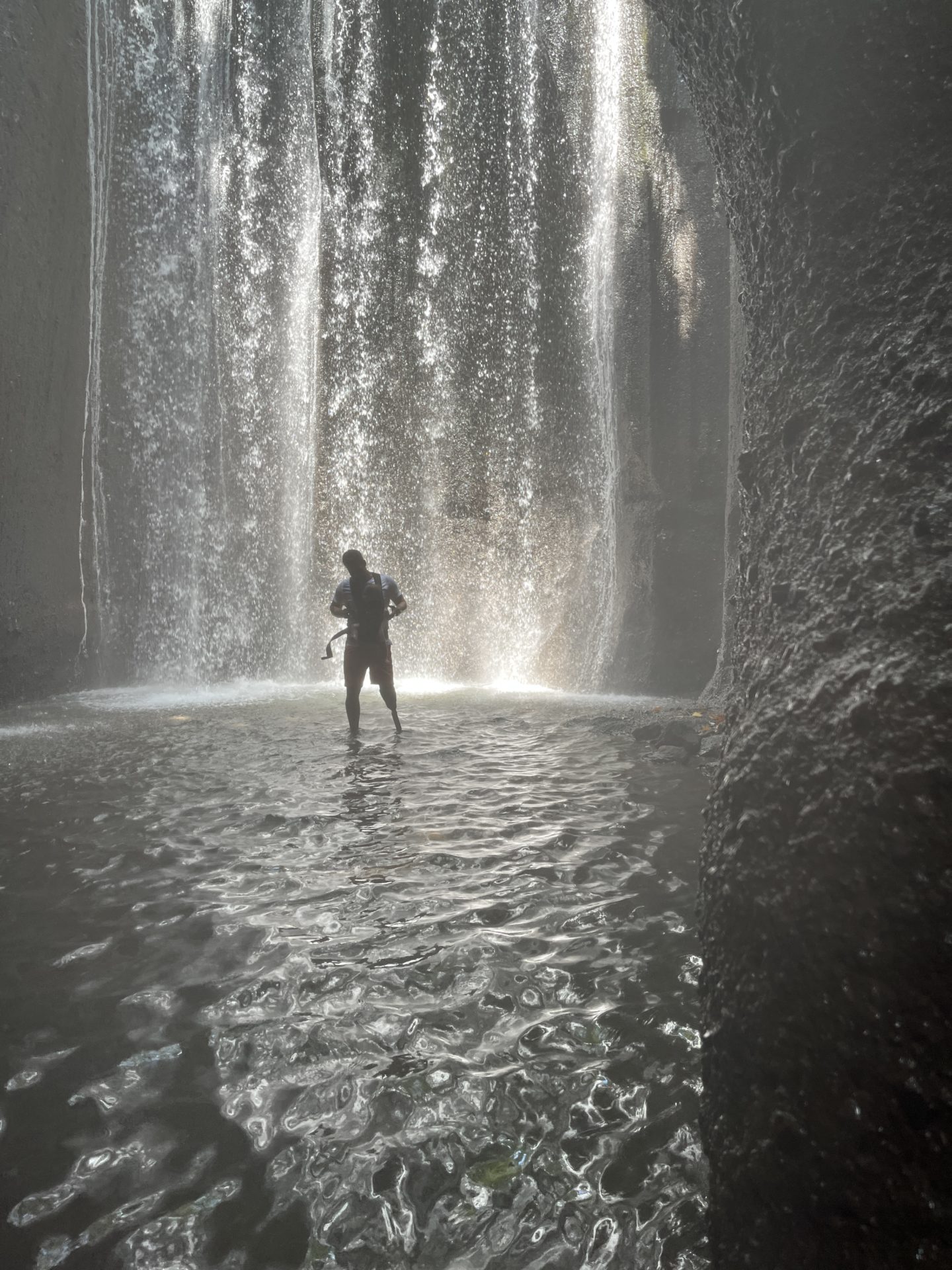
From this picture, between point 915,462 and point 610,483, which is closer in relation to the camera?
point 915,462

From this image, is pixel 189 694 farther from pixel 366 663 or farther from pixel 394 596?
pixel 394 596

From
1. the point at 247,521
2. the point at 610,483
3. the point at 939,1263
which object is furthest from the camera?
the point at 247,521

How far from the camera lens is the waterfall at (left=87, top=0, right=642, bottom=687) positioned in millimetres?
13664

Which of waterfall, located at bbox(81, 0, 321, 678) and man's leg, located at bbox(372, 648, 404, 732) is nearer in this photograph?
man's leg, located at bbox(372, 648, 404, 732)

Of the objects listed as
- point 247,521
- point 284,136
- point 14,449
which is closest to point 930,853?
point 14,449

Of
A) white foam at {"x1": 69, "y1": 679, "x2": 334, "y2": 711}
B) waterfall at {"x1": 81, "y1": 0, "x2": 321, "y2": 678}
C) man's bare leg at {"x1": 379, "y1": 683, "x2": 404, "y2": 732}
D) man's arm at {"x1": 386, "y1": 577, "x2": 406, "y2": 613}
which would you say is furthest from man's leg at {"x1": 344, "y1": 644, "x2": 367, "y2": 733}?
waterfall at {"x1": 81, "y1": 0, "x2": 321, "y2": 678}

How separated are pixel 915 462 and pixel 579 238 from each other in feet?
46.4

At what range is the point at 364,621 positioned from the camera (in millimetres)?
7219

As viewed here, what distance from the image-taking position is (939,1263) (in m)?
1.05

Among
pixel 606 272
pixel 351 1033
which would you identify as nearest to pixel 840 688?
pixel 351 1033

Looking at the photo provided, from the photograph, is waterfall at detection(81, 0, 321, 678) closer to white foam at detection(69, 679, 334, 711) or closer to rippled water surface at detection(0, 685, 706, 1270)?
white foam at detection(69, 679, 334, 711)

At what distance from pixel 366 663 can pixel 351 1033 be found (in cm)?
520

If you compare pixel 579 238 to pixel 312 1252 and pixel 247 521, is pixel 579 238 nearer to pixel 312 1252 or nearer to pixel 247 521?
pixel 247 521

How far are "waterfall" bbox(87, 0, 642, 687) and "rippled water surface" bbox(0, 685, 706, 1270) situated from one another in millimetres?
9147
